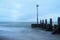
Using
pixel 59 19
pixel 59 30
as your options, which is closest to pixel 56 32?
pixel 59 30

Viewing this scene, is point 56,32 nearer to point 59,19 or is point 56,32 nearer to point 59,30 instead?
point 59,30

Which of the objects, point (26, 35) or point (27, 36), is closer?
point (27, 36)

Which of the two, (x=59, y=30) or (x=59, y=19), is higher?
(x=59, y=19)

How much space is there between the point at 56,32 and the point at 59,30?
36cm

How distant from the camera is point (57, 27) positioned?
15219 millimetres

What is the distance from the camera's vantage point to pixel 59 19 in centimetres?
1513

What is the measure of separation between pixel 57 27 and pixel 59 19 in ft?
2.75

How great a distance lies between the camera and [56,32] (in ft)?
49.0

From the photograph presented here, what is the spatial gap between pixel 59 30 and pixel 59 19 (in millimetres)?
1116

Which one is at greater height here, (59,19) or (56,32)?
(59,19)

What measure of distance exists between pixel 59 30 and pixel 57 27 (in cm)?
42
